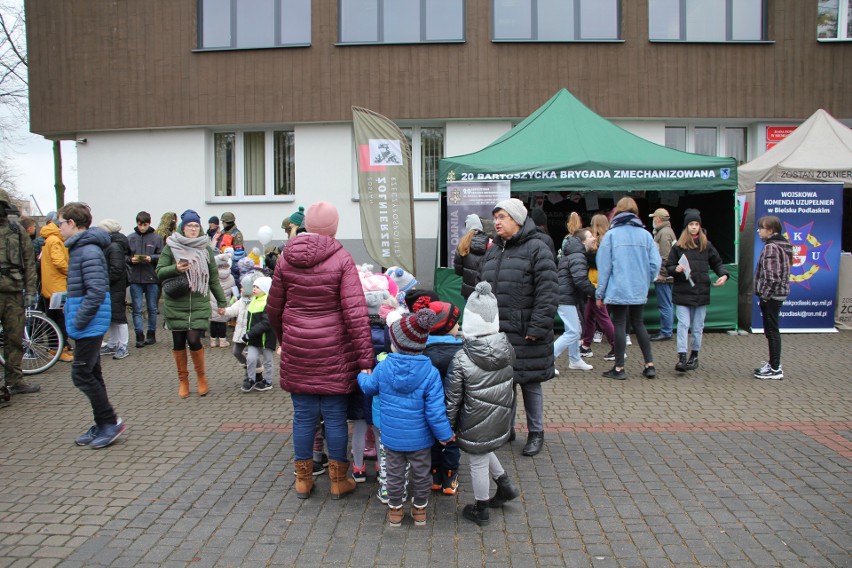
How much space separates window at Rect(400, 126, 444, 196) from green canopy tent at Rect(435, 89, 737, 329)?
3.96m

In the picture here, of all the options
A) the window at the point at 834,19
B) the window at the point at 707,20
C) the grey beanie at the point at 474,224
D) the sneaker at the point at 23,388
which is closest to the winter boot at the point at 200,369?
the sneaker at the point at 23,388

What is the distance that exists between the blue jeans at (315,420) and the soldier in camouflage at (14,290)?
182 inches

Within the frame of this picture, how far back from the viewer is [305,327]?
184 inches

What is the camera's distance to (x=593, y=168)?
1105 centimetres

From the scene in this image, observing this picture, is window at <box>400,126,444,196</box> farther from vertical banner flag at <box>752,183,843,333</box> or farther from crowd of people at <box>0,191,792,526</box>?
crowd of people at <box>0,191,792,526</box>

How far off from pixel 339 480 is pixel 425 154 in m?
12.1

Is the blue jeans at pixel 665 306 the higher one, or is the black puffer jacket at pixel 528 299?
the black puffer jacket at pixel 528 299

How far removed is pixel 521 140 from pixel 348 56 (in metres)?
5.63

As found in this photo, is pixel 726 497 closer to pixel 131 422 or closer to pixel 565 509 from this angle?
pixel 565 509

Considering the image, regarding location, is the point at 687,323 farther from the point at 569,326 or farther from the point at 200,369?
the point at 200,369

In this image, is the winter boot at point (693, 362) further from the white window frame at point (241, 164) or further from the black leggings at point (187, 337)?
the white window frame at point (241, 164)

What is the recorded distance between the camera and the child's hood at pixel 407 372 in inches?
167

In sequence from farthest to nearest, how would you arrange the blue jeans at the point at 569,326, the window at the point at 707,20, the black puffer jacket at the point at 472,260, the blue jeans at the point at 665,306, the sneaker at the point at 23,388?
the window at the point at 707,20 < the blue jeans at the point at 665,306 < the blue jeans at the point at 569,326 < the black puffer jacket at the point at 472,260 < the sneaker at the point at 23,388

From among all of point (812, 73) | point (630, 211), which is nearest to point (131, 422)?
point (630, 211)
